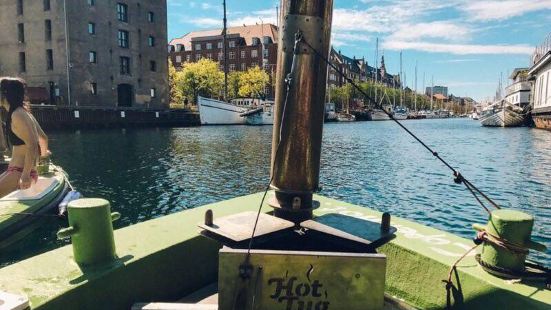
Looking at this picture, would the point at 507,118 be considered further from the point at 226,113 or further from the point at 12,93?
the point at 12,93

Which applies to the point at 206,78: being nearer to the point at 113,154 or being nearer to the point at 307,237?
the point at 113,154

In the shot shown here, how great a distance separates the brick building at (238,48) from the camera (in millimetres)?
105750

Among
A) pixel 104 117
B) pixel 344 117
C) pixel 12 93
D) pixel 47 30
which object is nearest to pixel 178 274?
pixel 12 93

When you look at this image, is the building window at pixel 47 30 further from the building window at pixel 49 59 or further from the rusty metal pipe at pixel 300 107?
the rusty metal pipe at pixel 300 107

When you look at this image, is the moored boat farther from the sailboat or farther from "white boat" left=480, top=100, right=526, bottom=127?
"white boat" left=480, top=100, right=526, bottom=127

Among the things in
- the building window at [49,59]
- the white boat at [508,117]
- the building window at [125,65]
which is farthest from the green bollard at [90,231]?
the white boat at [508,117]

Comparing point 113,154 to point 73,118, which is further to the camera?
point 73,118

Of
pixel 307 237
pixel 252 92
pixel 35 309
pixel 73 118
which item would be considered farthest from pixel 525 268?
pixel 252 92

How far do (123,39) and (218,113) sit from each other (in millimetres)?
19970

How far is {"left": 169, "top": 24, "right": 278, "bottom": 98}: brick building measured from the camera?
106 metres

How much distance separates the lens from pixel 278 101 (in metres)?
3.66

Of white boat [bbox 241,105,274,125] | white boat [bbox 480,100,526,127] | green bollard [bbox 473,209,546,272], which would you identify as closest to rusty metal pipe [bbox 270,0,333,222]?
green bollard [bbox 473,209,546,272]

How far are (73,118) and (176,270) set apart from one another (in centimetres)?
4965

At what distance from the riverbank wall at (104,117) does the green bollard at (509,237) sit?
156 feet
